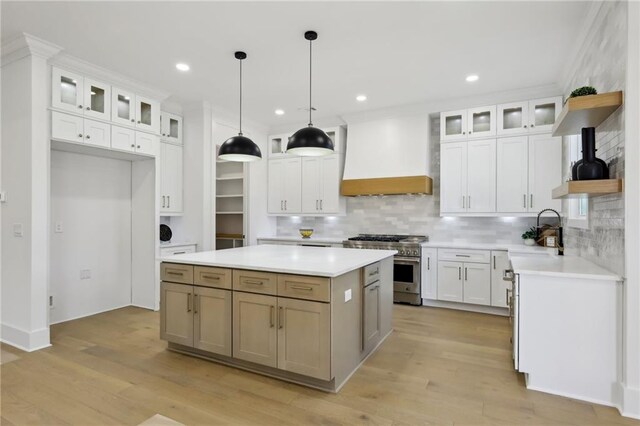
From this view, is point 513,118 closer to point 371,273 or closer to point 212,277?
point 371,273

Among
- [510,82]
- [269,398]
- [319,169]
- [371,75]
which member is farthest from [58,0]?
[510,82]

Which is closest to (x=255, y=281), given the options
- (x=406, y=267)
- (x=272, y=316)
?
(x=272, y=316)

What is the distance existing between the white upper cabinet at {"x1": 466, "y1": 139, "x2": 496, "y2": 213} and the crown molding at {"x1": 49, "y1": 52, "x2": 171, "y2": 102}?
423 centimetres

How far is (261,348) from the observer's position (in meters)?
2.71

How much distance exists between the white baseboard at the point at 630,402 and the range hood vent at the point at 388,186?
3.19 m

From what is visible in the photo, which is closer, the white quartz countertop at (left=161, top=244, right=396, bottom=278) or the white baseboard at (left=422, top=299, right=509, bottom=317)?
the white quartz countertop at (left=161, top=244, right=396, bottom=278)

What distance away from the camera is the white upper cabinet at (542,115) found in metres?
4.37

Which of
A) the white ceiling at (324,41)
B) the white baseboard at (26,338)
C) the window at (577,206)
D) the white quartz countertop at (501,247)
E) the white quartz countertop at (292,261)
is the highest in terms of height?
the white ceiling at (324,41)

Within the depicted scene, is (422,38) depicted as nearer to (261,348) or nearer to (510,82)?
(510,82)

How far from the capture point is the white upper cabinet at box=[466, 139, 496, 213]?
4668 mm

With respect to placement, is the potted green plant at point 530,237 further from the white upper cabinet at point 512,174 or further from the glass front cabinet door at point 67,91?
the glass front cabinet door at point 67,91

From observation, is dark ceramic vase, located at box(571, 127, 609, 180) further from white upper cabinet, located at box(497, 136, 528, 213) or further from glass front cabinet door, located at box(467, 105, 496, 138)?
glass front cabinet door, located at box(467, 105, 496, 138)

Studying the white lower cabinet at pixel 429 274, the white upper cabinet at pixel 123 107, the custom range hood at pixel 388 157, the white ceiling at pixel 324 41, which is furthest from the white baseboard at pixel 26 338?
the white lower cabinet at pixel 429 274

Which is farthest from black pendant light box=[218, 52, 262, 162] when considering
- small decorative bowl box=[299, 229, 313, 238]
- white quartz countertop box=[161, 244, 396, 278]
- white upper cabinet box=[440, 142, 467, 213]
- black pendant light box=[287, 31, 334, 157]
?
white upper cabinet box=[440, 142, 467, 213]
